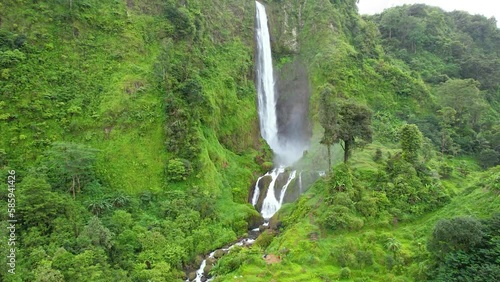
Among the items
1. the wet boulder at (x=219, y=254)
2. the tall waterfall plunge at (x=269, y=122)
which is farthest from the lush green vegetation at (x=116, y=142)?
the tall waterfall plunge at (x=269, y=122)

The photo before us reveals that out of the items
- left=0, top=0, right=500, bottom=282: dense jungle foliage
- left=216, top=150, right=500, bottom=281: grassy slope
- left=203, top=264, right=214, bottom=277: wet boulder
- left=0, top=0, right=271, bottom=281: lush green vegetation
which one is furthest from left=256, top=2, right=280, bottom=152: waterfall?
left=203, top=264, right=214, bottom=277: wet boulder

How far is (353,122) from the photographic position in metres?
31.5

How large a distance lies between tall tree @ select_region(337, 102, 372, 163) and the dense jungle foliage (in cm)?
14

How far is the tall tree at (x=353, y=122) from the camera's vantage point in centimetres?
3114

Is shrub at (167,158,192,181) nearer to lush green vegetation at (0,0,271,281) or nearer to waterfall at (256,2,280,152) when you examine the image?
lush green vegetation at (0,0,271,281)

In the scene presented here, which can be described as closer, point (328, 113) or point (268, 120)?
point (328, 113)

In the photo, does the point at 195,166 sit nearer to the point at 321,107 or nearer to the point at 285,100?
the point at 321,107

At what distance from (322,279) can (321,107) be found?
1333 centimetres

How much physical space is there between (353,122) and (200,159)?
1411 centimetres

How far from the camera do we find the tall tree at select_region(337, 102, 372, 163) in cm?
3114

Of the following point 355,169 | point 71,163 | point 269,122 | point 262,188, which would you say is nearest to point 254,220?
point 262,188

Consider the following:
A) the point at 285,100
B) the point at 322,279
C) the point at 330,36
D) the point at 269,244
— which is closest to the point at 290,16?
the point at 330,36

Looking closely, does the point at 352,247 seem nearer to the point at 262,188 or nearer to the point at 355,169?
the point at 355,169

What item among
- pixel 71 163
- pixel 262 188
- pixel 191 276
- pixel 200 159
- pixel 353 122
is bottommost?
pixel 191 276
